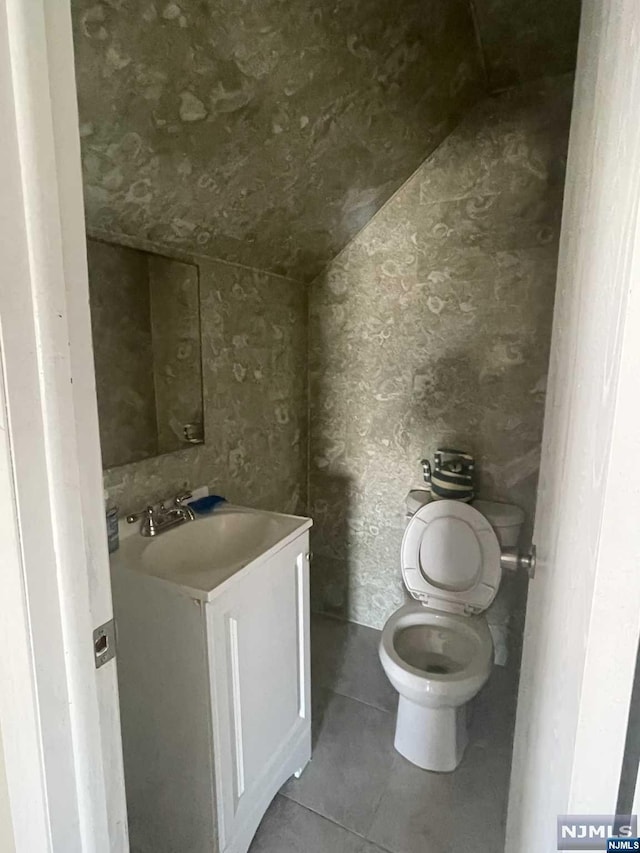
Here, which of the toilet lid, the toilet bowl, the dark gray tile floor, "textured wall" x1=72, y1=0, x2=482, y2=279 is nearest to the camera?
"textured wall" x1=72, y1=0, x2=482, y2=279

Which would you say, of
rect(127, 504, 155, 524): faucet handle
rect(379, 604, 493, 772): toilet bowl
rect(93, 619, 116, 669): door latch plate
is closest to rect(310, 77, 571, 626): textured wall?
rect(379, 604, 493, 772): toilet bowl

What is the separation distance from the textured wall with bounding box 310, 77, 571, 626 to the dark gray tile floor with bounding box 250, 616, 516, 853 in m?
0.60

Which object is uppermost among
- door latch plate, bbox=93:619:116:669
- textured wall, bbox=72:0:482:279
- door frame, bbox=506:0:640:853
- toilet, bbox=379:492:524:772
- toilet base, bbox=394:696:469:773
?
textured wall, bbox=72:0:482:279

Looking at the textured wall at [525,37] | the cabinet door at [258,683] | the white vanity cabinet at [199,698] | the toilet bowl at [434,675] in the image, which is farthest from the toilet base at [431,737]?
the textured wall at [525,37]

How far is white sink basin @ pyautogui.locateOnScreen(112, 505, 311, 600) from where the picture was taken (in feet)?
4.08

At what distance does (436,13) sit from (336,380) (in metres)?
1.41

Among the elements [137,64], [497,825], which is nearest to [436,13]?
[137,64]

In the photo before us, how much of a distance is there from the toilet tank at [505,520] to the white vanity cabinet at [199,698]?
93cm

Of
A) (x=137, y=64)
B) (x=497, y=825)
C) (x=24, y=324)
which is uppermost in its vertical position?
(x=137, y=64)

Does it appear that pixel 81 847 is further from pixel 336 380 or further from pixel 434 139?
pixel 434 139

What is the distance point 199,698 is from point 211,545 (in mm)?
512

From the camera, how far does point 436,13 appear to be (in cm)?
134

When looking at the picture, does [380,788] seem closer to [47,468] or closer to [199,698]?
[199,698]

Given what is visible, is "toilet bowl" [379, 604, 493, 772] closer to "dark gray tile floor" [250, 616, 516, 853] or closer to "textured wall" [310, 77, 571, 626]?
"dark gray tile floor" [250, 616, 516, 853]
